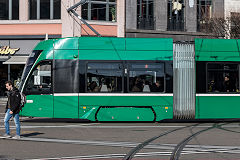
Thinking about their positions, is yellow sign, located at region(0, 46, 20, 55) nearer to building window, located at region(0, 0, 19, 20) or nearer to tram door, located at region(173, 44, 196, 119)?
building window, located at region(0, 0, 19, 20)

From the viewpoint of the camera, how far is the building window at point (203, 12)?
35.1 metres

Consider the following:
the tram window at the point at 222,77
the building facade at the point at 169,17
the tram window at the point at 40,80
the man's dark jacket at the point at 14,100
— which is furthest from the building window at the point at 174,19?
the man's dark jacket at the point at 14,100

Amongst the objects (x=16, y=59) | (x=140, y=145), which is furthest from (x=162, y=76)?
(x=16, y=59)

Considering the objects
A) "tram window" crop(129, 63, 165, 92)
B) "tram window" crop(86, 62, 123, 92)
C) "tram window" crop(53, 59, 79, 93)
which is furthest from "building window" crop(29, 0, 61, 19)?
"tram window" crop(129, 63, 165, 92)

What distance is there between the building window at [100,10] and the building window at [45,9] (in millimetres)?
1779

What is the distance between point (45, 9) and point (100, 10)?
144 inches

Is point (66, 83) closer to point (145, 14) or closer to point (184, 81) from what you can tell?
point (184, 81)

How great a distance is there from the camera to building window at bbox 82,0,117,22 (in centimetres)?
3175

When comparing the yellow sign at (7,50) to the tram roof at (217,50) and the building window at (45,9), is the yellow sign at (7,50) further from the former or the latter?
the tram roof at (217,50)

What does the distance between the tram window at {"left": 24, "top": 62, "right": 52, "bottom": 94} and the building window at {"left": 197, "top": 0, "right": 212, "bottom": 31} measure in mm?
20113

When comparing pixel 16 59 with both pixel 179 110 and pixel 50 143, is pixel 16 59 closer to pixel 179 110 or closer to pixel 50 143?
pixel 179 110

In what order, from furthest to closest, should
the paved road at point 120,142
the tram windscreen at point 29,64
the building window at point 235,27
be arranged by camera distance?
the building window at point 235,27
the tram windscreen at point 29,64
the paved road at point 120,142

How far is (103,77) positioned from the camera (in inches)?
666

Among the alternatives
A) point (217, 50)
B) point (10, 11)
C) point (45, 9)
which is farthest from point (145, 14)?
point (217, 50)
